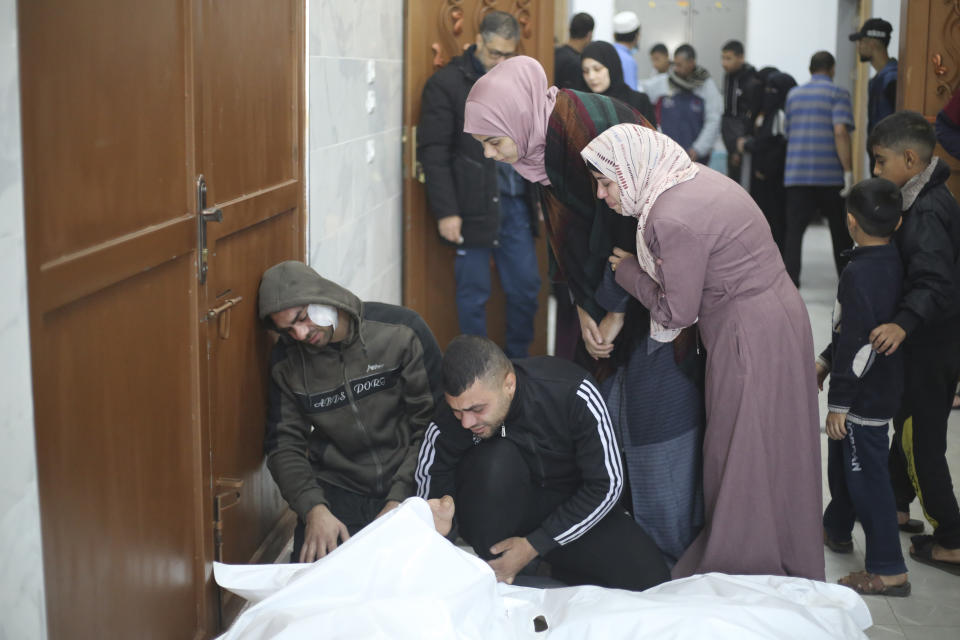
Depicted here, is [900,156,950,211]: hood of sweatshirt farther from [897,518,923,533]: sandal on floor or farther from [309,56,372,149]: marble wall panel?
[309,56,372,149]: marble wall panel

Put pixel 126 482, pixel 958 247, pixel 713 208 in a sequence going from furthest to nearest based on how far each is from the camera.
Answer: pixel 958 247 < pixel 713 208 < pixel 126 482

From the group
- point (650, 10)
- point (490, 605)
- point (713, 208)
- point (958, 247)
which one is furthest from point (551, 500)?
point (650, 10)

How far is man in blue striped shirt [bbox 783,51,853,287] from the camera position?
6.47 meters

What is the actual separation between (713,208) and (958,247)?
902 millimetres

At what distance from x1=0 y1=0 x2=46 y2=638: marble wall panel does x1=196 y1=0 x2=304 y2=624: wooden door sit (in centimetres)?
72

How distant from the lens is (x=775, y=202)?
7.07m

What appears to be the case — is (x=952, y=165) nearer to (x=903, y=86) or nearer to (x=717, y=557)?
(x=903, y=86)

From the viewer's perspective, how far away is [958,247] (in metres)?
2.80

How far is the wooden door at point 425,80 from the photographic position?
417cm

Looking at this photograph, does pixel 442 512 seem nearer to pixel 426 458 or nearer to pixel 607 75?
pixel 426 458

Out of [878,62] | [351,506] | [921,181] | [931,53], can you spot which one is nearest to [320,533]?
[351,506]

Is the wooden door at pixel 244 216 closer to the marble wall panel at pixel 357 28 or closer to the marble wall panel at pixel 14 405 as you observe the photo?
the marble wall panel at pixel 357 28

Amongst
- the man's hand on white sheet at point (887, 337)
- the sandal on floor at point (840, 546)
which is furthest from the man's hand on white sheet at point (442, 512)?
the sandal on floor at point (840, 546)

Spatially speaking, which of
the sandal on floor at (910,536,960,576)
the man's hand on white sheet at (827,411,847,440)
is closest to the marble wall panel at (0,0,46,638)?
the man's hand on white sheet at (827,411,847,440)
